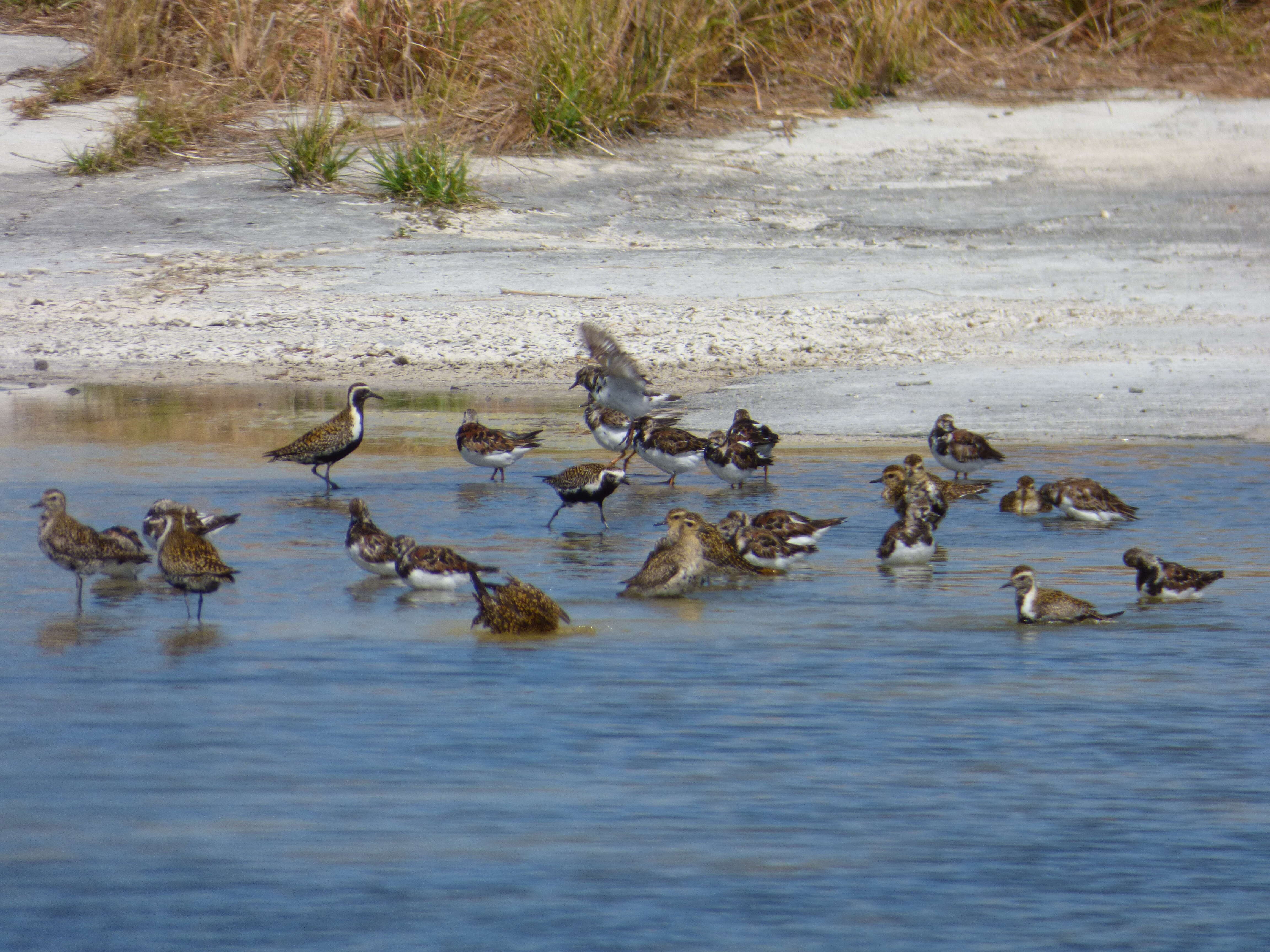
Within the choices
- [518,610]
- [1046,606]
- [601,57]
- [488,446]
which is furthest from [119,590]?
[601,57]

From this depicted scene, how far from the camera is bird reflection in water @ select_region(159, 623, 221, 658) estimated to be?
28.6 feet

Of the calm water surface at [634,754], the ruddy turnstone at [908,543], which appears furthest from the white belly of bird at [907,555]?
the calm water surface at [634,754]

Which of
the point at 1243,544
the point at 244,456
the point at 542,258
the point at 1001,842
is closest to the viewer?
the point at 1001,842

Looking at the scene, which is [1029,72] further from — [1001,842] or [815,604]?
[1001,842]

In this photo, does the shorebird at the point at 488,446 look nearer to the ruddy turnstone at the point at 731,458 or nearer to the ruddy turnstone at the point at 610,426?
the ruddy turnstone at the point at 610,426

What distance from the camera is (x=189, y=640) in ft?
29.4

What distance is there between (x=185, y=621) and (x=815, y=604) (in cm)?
302

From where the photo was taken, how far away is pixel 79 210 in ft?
67.6

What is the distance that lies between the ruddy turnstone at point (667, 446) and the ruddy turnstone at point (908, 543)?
261cm

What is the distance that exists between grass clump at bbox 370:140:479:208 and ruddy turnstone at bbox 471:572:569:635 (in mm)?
11980

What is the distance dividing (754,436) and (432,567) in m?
3.63

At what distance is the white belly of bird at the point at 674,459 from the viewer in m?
13.2

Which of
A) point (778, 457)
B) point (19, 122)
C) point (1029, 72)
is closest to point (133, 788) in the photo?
point (778, 457)

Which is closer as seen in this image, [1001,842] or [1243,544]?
[1001,842]
